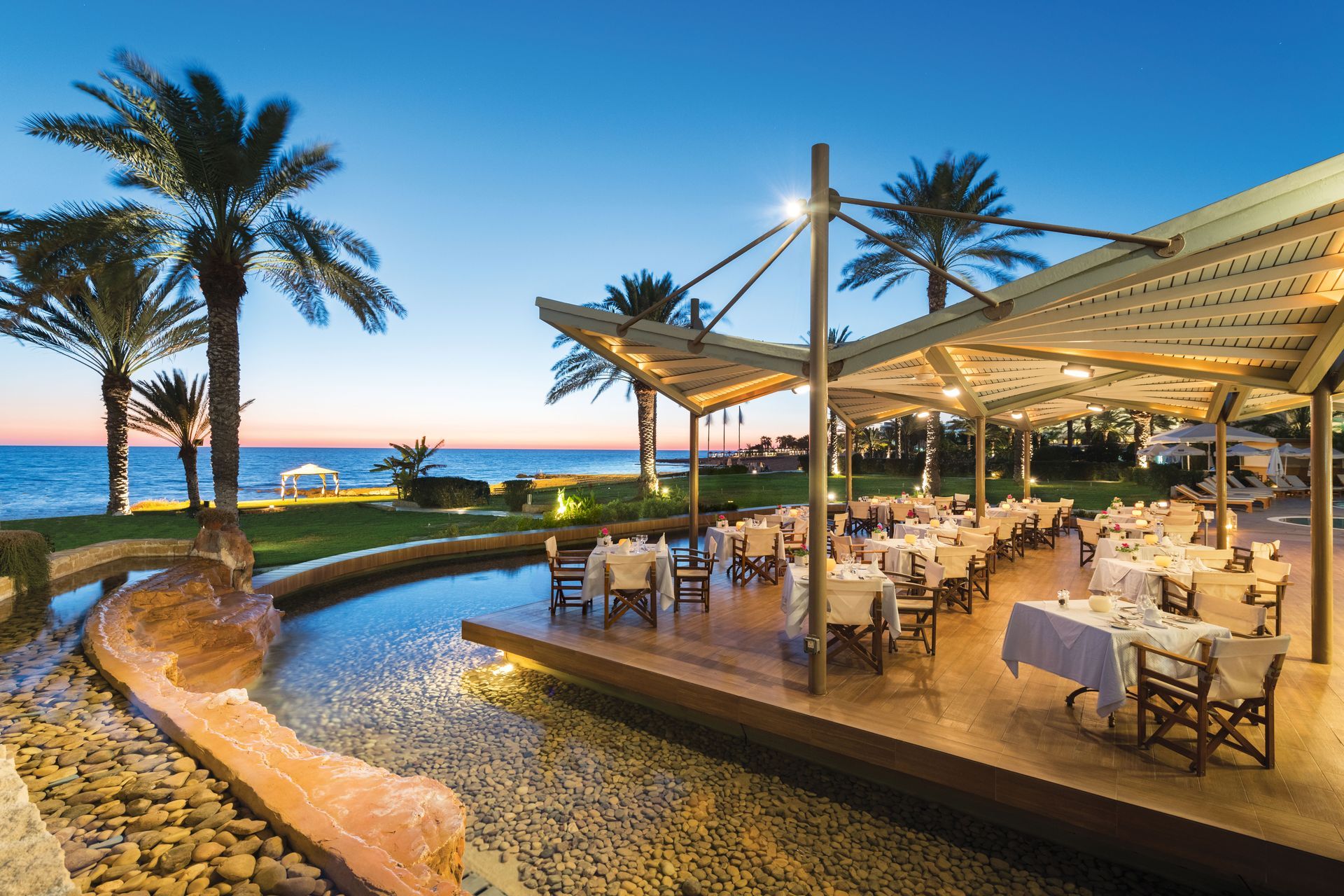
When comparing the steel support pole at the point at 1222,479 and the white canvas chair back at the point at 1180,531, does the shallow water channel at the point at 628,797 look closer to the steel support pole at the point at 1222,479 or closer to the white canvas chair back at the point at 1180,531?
the white canvas chair back at the point at 1180,531

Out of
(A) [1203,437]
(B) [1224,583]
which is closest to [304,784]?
(B) [1224,583]

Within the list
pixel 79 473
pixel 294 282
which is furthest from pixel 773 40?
pixel 79 473

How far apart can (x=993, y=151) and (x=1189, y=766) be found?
1843 centimetres

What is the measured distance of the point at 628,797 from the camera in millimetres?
4148

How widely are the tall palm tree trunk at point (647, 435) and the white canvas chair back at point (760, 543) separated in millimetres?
10482

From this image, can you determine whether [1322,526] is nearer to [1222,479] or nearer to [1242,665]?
[1242,665]

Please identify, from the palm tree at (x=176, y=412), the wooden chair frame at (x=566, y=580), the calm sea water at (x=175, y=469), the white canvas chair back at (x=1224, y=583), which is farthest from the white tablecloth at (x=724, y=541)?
the calm sea water at (x=175, y=469)

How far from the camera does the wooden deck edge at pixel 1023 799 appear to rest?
2.99m

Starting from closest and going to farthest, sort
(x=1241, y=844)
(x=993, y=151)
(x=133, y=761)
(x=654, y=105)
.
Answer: (x=1241, y=844) < (x=133, y=761) < (x=654, y=105) < (x=993, y=151)

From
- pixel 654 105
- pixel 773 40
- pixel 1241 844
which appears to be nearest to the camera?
pixel 1241 844

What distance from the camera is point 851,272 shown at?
1883 cm

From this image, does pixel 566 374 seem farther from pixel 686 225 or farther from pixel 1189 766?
pixel 1189 766

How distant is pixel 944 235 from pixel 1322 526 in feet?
46.9

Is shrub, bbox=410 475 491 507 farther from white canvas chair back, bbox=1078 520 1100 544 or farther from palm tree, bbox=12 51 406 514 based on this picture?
white canvas chair back, bbox=1078 520 1100 544
